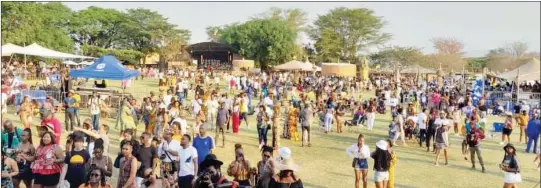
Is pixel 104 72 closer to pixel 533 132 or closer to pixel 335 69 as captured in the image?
pixel 533 132

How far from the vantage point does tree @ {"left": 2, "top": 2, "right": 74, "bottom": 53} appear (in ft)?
134

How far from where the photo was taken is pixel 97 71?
17062 millimetres

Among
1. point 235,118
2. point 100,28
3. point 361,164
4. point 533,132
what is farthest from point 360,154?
point 100,28

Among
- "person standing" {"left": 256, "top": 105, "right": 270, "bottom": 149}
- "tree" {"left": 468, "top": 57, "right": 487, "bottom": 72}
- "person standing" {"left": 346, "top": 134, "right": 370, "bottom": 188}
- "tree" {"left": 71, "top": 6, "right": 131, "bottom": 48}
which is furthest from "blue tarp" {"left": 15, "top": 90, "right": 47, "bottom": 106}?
"tree" {"left": 468, "top": 57, "right": 487, "bottom": 72}

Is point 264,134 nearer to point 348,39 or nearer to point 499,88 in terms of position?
point 499,88

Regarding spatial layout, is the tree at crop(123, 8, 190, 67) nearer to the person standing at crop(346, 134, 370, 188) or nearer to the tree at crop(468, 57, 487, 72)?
the tree at crop(468, 57, 487, 72)

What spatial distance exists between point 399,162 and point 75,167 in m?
8.09

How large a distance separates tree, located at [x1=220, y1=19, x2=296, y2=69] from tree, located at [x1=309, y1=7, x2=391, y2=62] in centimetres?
787

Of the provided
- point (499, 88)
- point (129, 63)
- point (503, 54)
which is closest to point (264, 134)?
point (499, 88)

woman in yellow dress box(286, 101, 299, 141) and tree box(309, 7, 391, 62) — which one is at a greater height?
tree box(309, 7, 391, 62)

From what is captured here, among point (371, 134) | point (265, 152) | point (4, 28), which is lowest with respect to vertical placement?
point (371, 134)

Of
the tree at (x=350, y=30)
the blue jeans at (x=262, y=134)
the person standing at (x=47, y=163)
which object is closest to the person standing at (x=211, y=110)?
the blue jeans at (x=262, y=134)

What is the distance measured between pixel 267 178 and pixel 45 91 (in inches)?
595

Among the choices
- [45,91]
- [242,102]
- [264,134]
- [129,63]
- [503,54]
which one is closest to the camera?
[264,134]
